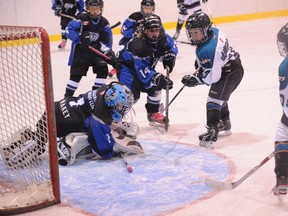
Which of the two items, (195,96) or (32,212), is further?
(195,96)

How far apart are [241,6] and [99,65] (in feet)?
21.6

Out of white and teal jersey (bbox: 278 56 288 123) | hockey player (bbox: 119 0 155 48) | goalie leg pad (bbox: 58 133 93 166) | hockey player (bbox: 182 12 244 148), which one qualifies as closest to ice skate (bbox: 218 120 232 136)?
hockey player (bbox: 182 12 244 148)

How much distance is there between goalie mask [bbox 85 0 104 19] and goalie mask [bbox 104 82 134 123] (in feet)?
5.63

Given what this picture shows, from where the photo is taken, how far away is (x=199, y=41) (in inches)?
143

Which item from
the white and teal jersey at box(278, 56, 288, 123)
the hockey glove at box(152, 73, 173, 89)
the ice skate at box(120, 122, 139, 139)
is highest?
the white and teal jersey at box(278, 56, 288, 123)

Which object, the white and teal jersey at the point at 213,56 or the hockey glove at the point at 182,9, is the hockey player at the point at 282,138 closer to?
the white and teal jersey at the point at 213,56

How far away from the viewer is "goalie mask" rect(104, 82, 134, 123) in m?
3.38

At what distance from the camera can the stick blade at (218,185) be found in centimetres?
295

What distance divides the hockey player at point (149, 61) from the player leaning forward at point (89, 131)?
0.62m

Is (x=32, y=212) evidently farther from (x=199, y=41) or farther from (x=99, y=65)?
(x=99, y=65)

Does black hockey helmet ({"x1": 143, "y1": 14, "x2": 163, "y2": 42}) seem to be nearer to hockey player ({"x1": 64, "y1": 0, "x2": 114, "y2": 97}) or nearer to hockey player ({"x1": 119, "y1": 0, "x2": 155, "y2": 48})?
hockey player ({"x1": 64, "y1": 0, "x2": 114, "y2": 97})

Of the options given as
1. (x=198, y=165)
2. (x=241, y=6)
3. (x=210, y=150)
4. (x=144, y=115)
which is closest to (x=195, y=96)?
(x=144, y=115)

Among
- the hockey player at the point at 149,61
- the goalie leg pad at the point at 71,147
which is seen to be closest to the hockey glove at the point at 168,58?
the hockey player at the point at 149,61

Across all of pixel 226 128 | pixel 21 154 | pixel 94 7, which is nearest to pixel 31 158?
pixel 21 154
